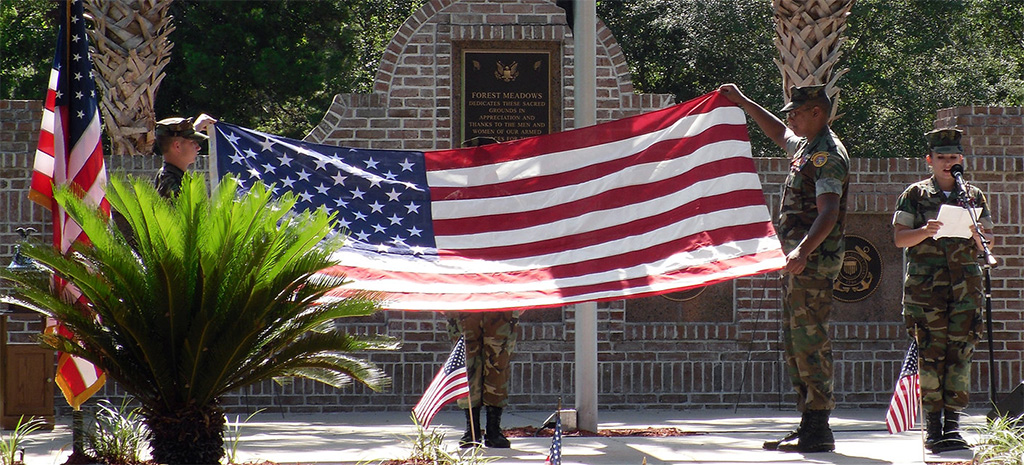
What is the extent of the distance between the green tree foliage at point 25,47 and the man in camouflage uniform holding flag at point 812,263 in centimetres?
2122

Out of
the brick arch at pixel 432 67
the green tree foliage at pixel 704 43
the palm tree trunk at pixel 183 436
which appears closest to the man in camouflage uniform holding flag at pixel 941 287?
the brick arch at pixel 432 67

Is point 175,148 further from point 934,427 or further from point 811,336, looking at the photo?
point 934,427

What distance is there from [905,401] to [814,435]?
0.60 meters

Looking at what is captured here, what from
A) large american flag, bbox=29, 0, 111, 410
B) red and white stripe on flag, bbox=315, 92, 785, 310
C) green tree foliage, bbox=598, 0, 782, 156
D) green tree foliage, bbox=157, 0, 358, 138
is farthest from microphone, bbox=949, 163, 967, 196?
green tree foliage, bbox=157, 0, 358, 138

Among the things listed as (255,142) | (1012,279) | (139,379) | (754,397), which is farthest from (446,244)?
(1012,279)

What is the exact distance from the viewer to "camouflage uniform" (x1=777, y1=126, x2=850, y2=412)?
7051 mm

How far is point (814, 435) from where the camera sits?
709cm

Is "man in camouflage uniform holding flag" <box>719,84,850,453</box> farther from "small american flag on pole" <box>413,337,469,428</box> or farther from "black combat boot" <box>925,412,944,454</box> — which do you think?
"small american flag on pole" <box>413,337,469,428</box>

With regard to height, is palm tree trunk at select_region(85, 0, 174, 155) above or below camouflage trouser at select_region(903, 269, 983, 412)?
above

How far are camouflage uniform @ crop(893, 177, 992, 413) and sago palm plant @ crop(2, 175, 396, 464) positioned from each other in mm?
3796

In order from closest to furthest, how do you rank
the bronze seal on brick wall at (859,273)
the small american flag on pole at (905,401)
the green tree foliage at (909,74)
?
the small american flag on pole at (905,401) < the bronze seal on brick wall at (859,273) < the green tree foliage at (909,74)

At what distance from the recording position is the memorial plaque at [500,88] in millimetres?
10805

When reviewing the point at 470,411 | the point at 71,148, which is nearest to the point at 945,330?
the point at 470,411

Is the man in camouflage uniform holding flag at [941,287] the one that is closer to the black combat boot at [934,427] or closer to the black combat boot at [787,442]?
the black combat boot at [934,427]
